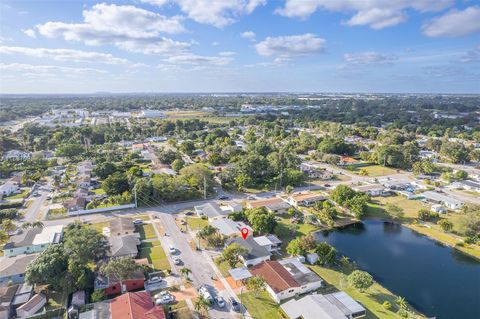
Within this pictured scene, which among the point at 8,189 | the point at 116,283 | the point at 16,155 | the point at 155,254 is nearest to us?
the point at 116,283

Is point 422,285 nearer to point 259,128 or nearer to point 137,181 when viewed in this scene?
point 137,181

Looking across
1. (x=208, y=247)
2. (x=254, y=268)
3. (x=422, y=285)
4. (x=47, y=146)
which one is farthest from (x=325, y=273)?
(x=47, y=146)

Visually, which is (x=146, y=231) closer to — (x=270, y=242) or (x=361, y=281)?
(x=270, y=242)

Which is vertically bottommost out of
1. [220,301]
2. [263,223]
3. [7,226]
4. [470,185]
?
[220,301]

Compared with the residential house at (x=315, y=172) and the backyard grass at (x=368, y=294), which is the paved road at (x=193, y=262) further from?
the residential house at (x=315, y=172)

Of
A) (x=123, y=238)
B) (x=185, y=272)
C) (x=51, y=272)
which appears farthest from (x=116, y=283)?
(x=123, y=238)

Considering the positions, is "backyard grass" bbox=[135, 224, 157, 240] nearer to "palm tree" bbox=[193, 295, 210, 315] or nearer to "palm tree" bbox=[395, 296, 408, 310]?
"palm tree" bbox=[193, 295, 210, 315]
